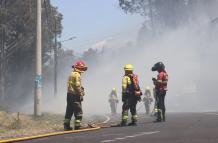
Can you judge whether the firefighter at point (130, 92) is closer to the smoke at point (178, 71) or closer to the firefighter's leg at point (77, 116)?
the firefighter's leg at point (77, 116)

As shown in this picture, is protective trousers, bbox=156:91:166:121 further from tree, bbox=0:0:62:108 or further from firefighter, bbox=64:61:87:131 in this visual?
tree, bbox=0:0:62:108

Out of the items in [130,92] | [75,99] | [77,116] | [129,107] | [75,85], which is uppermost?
[75,85]

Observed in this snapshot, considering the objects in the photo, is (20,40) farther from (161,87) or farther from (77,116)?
(77,116)

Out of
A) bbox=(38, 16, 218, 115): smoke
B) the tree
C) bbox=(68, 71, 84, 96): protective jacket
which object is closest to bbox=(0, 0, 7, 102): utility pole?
the tree

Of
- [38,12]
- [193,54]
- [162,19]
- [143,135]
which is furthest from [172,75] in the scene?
[143,135]

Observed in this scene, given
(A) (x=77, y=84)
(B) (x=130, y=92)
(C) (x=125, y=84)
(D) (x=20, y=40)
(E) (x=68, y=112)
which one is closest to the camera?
(A) (x=77, y=84)

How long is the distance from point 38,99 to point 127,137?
1172cm

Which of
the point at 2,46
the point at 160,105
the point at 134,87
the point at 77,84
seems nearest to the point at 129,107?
the point at 134,87

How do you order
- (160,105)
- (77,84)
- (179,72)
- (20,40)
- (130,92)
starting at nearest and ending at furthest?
(77,84), (130,92), (160,105), (20,40), (179,72)

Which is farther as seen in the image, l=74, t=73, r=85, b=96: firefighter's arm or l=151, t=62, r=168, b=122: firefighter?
l=151, t=62, r=168, b=122: firefighter

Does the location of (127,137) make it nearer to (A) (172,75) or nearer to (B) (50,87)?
(A) (172,75)

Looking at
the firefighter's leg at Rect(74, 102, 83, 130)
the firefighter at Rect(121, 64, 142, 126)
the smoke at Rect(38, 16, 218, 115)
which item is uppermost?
the smoke at Rect(38, 16, 218, 115)

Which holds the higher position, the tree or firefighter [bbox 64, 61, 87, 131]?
the tree

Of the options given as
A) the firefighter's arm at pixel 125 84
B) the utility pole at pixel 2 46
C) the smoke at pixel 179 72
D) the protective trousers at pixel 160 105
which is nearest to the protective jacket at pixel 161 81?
the protective trousers at pixel 160 105
